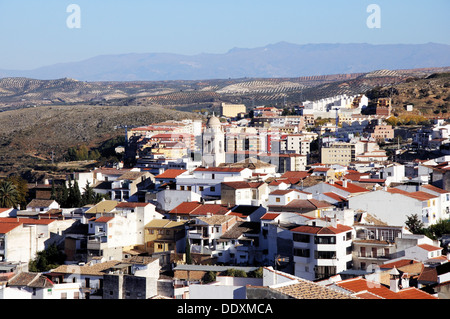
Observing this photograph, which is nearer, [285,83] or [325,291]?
[325,291]

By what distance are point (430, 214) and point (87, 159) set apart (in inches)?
1183

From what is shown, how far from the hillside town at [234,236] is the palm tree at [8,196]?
3.38 feet

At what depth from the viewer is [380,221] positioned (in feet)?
64.3

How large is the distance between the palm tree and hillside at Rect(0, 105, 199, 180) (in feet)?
78.2

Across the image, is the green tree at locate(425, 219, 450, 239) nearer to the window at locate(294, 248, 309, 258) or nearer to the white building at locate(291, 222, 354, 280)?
the white building at locate(291, 222, 354, 280)

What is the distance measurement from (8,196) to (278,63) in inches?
1394

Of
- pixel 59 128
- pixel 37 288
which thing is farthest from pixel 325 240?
pixel 59 128

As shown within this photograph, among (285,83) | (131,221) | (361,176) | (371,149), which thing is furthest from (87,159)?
(285,83)

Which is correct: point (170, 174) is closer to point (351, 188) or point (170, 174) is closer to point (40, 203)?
point (40, 203)

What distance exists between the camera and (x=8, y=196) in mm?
26203

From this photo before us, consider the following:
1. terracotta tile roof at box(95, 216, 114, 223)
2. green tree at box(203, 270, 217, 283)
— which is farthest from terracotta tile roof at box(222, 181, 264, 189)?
green tree at box(203, 270, 217, 283)

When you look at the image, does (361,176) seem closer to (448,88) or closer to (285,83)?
(448,88)
